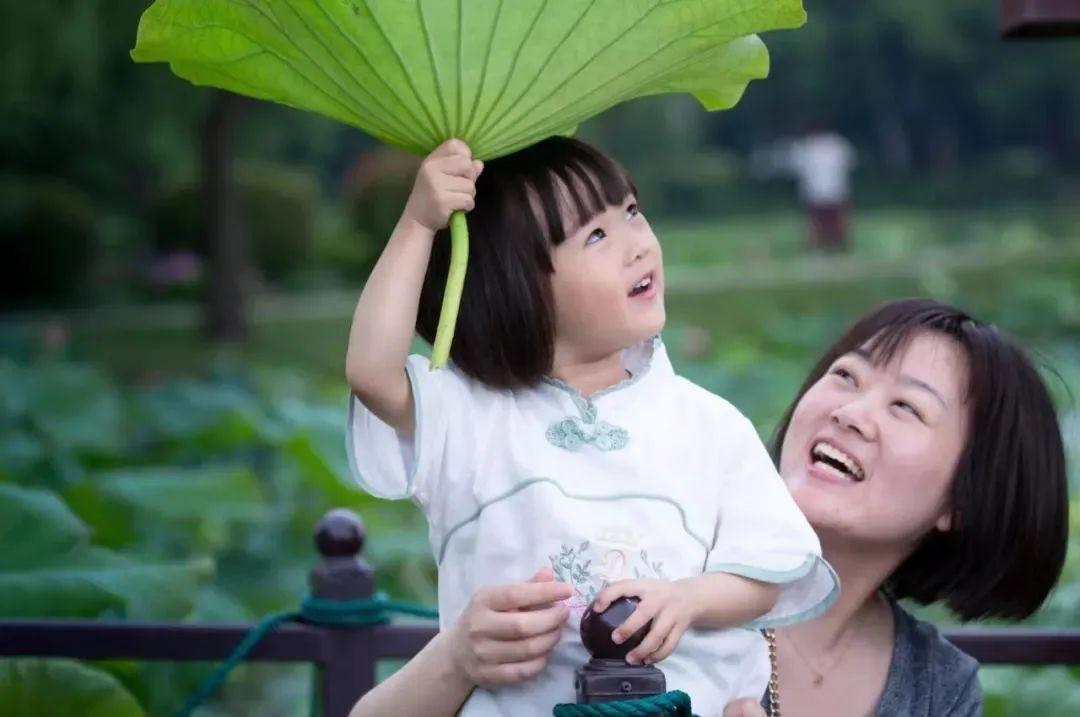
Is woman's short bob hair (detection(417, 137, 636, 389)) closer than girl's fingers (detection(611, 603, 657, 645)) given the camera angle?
No

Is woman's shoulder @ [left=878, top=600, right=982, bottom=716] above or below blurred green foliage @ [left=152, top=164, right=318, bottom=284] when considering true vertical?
above

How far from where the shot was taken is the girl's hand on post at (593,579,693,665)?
142 cm

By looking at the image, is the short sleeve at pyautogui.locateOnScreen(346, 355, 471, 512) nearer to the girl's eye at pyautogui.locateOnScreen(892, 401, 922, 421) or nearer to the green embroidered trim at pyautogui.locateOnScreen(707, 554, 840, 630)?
the green embroidered trim at pyautogui.locateOnScreen(707, 554, 840, 630)

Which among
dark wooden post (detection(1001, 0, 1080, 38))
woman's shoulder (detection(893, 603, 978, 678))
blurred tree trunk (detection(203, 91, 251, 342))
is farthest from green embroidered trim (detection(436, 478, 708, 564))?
blurred tree trunk (detection(203, 91, 251, 342))

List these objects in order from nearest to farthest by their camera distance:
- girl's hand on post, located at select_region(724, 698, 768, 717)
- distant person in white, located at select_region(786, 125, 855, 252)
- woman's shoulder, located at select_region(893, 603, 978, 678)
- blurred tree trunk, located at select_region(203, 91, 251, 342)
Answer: girl's hand on post, located at select_region(724, 698, 768, 717) → woman's shoulder, located at select_region(893, 603, 978, 678) → blurred tree trunk, located at select_region(203, 91, 251, 342) → distant person in white, located at select_region(786, 125, 855, 252)

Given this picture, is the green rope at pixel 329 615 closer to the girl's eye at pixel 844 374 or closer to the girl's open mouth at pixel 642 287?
the girl's eye at pixel 844 374

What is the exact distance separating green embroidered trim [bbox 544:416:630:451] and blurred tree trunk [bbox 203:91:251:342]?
10015 mm

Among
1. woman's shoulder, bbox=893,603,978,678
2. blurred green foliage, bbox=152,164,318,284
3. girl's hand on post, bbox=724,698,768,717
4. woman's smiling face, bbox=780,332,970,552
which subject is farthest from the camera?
blurred green foliage, bbox=152,164,318,284

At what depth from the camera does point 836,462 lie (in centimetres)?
199

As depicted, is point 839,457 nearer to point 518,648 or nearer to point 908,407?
point 908,407

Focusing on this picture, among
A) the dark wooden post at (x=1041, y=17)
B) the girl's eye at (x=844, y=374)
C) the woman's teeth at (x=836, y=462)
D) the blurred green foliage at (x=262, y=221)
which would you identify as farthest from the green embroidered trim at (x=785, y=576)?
the blurred green foliage at (x=262, y=221)

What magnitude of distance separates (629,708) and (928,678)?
819mm

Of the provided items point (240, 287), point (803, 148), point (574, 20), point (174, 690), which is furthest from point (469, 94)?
point (803, 148)

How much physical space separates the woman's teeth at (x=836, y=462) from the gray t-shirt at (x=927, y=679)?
274mm
